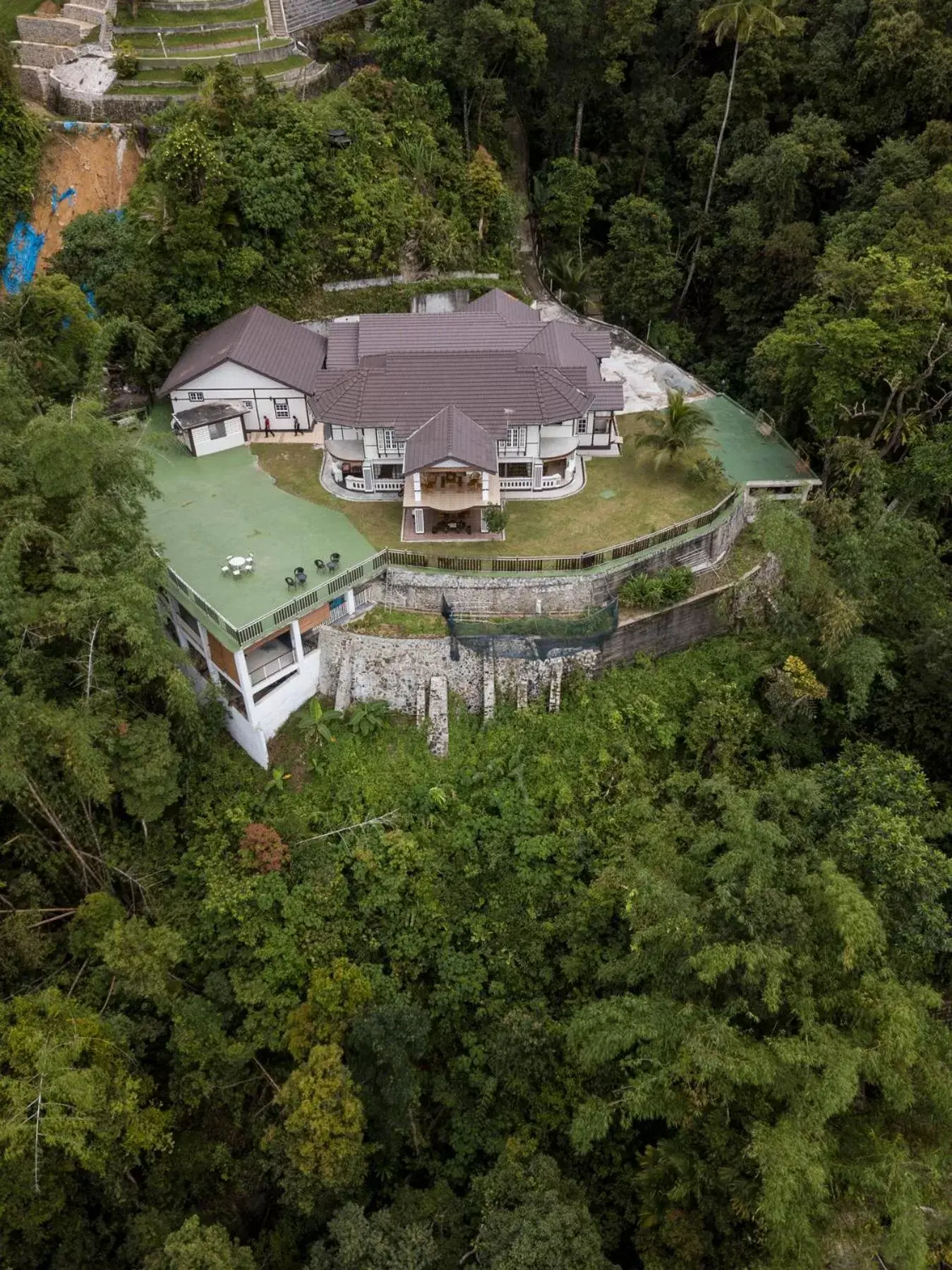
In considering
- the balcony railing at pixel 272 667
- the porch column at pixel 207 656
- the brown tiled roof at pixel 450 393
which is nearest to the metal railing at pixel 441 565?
the porch column at pixel 207 656

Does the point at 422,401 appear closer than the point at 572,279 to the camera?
Yes

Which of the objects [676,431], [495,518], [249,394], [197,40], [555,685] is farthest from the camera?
[197,40]

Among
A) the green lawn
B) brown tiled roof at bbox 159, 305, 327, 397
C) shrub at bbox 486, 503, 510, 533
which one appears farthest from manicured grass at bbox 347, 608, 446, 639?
brown tiled roof at bbox 159, 305, 327, 397

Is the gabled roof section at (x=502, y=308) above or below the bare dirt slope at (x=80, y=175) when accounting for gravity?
below

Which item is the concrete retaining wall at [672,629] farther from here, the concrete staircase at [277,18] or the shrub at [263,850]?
the concrete staircase at [277,18]

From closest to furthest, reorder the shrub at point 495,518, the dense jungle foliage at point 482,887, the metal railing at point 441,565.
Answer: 1. the dense jungle foliage at point 482,887
2. the metal railing at point 441,565
3. the shrub at point 495,518

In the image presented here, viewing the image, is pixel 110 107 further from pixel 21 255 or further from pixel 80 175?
pixel 21 255


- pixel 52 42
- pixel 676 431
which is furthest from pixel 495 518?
pixel 52 42

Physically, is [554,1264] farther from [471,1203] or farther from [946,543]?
[946,543]
